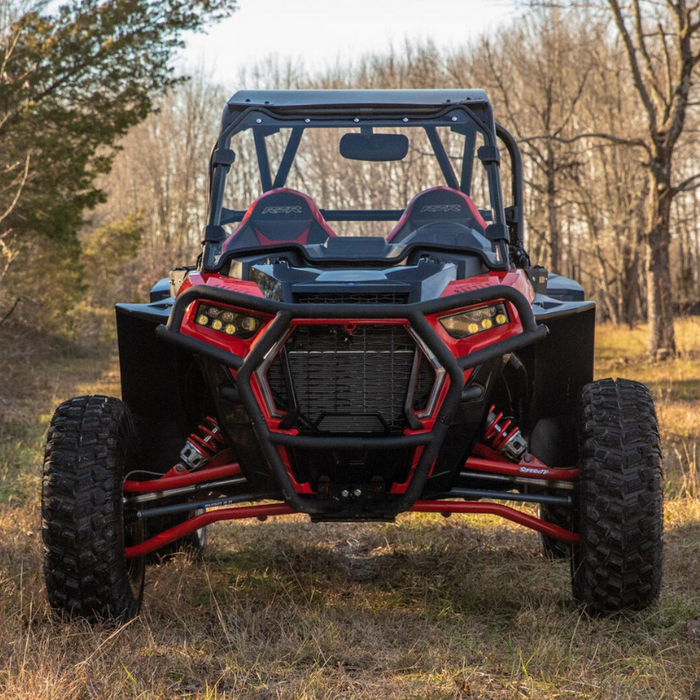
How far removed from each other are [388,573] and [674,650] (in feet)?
5.05

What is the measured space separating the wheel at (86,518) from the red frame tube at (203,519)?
82 millimetres

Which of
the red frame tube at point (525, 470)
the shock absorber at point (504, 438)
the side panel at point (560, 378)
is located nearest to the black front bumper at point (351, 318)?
the red frame tube at point (525, 470)

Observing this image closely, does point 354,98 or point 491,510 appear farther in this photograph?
point 354,98

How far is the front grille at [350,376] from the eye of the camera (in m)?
3.37

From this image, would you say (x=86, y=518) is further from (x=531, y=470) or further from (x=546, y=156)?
(x=546, y=156)

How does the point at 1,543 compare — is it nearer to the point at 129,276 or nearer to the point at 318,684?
the point at 318,684

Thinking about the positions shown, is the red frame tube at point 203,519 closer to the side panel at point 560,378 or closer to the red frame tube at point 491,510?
the red frame tube at point 491,510

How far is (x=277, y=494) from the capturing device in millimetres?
3611

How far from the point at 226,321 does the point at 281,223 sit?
918 mm

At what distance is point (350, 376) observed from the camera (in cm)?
339

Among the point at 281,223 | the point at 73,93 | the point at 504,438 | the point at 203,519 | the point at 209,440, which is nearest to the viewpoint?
the point at 203,519

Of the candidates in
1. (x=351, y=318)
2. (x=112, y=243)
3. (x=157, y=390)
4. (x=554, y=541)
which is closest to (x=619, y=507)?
(x=351, y=318)

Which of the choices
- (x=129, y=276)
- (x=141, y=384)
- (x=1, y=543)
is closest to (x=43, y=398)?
(x=1, y=543)

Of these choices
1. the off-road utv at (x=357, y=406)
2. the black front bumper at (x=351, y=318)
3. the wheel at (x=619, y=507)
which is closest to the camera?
the black front bumper at (x=351, y=318)
